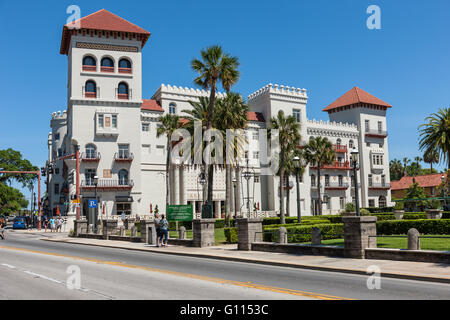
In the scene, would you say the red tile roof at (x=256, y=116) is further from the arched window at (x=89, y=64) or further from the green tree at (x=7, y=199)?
the green tree at (x=7, y=199)

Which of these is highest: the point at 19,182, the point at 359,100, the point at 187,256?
the point at 359,100

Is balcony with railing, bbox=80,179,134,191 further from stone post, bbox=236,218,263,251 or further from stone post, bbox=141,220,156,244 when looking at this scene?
stone post, bbox=236,218,263,251

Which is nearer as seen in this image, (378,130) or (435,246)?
→ (435,246)

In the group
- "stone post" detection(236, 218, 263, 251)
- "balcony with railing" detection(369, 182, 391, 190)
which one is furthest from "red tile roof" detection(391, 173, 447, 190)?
"stone post" detection(236, 218, 263, 251)

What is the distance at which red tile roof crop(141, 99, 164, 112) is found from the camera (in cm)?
5547

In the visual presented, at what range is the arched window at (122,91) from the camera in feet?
175

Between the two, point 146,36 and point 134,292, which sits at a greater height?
point 146,36

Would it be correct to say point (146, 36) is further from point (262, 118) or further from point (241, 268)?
point (241, 268)

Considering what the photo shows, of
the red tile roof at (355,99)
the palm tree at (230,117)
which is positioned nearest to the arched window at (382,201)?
the red tile roof at (355,99)

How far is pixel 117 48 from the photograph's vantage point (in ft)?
174

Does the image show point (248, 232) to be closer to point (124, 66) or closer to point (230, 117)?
point (230, 117)
